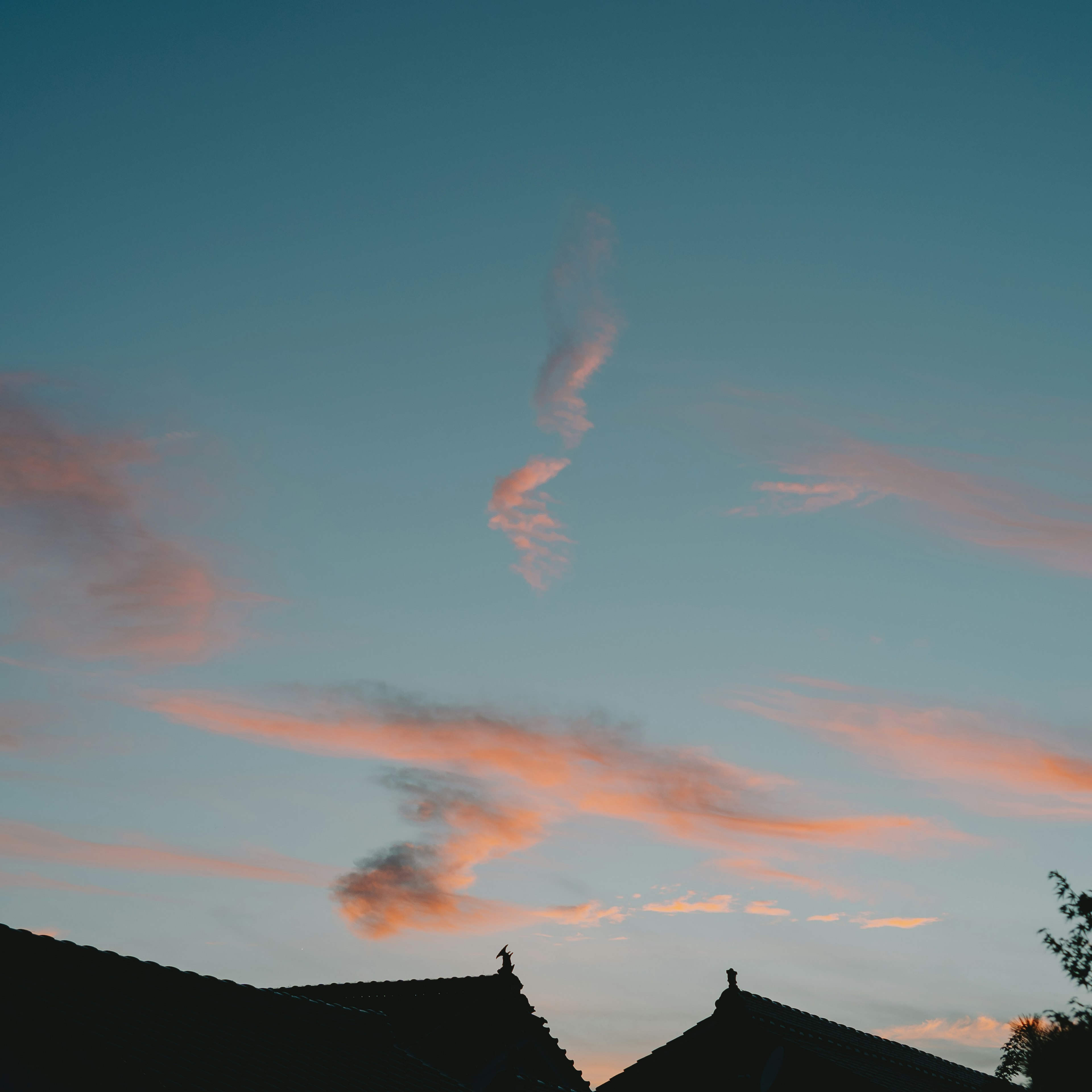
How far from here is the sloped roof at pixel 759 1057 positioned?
69.9 feet

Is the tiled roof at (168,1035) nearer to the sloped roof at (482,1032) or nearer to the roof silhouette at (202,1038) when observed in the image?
the roof silhouette at (202,1038)

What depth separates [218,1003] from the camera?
1847 cm

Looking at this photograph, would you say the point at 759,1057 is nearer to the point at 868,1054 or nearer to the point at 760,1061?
the point at 760,1061

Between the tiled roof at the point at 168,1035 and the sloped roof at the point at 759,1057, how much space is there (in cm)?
497

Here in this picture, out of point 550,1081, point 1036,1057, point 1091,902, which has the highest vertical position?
point 1091,902

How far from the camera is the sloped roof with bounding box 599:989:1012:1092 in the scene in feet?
69.9

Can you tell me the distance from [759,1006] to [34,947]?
1563 centimetres

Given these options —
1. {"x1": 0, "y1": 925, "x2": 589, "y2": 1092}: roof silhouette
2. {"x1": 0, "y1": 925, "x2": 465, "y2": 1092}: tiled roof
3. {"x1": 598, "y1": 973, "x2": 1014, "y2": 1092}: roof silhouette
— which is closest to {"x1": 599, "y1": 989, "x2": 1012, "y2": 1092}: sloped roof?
{"x1": 598, "y1": 973, "x2": 1014, "y2": 1092}: roof silhouette

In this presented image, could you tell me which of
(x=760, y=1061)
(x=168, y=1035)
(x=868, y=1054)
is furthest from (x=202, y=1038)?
(x=868, y=1054)

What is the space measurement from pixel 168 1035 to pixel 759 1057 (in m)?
12.5

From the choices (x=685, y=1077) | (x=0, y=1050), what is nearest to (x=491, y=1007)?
(x=685, y=1077)

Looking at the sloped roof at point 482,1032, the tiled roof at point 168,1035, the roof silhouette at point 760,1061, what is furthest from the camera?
the sloped roof at point 482,1032

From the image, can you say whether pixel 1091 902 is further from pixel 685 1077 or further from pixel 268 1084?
pixel 268 1084

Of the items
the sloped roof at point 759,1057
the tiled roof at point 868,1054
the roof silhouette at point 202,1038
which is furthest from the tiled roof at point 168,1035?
the tiled roof at point 868,1054
